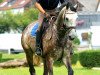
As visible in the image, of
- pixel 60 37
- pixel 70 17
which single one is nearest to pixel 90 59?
pixel 60 37

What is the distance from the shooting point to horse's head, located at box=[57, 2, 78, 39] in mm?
12898

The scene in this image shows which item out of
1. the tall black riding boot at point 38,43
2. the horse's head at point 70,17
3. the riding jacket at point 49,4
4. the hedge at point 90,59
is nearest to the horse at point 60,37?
the horse's head at point 70,17

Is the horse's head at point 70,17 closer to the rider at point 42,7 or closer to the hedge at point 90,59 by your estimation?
the rider at point 42,7

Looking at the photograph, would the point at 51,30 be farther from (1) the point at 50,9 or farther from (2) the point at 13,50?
(2) the point at 13,50

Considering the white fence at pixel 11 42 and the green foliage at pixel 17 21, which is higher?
the white fence at pixel 11 42

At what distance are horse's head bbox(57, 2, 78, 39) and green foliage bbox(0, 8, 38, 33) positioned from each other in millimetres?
75779

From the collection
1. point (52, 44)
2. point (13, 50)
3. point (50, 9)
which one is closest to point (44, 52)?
point (52, 44)

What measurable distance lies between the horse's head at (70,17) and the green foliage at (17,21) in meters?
75.8

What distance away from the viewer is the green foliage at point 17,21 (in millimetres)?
91000

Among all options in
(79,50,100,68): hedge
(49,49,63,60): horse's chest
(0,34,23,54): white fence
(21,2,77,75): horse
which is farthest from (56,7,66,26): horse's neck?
(0,34,23,54): white fence

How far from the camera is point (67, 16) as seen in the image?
42.9 feet

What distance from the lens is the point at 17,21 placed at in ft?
307

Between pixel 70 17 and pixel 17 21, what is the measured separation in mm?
80971

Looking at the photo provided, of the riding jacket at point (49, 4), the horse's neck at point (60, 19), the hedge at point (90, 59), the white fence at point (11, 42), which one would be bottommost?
the white fence at point (11, 42)
